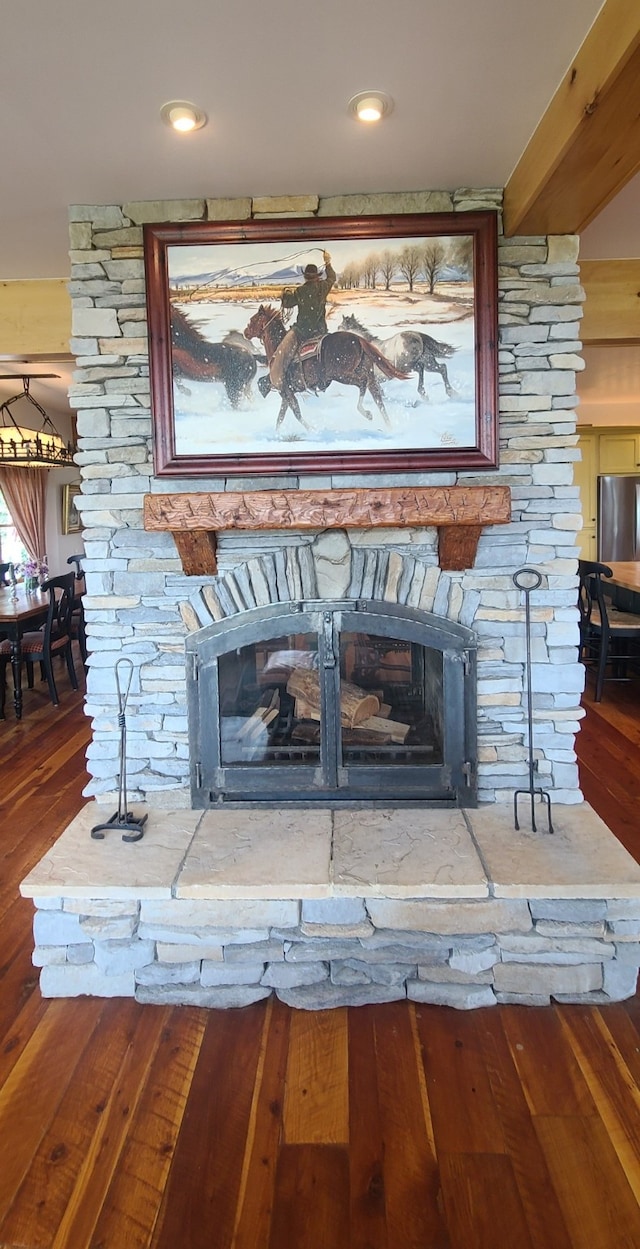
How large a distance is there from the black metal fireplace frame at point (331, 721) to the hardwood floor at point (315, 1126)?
701 millimetres

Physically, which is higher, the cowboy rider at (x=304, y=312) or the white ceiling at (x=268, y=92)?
the white ceiling at (x=268, y=92)

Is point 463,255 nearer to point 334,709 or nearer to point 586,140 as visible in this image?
point 586,140

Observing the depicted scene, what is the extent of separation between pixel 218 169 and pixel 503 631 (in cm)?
174

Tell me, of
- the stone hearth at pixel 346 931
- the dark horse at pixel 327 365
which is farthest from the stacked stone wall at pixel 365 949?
the dark horse at pixel 327 365

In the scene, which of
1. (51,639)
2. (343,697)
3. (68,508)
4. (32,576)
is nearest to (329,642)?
(343,697)

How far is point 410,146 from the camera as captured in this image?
6.54 ft

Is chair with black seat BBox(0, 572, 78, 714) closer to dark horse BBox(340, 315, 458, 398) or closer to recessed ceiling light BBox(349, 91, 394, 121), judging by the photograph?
dark horse BBox(340, 315, 458, 398)

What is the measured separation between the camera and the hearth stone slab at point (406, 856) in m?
1.94

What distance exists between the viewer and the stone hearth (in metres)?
1.93

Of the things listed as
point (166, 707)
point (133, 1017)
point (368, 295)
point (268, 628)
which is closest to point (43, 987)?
point (133, 1017)

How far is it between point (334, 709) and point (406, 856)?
1.85 ft

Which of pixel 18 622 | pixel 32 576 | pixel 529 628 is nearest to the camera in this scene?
pixel 529 628

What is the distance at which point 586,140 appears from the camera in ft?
5.49

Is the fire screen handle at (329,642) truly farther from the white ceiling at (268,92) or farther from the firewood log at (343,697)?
the white ceiling at (268,92)
